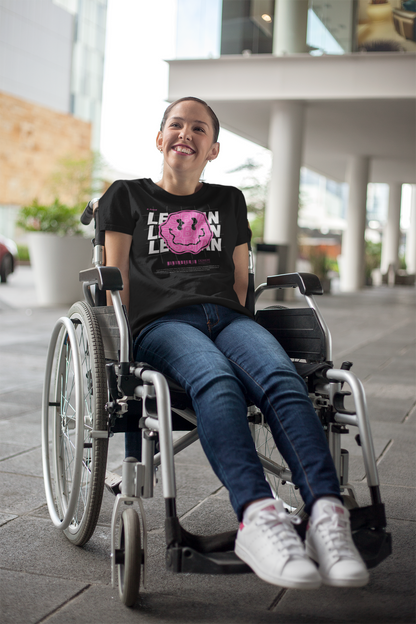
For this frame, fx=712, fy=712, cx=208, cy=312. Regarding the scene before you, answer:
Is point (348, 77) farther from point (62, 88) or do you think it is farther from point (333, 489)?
point (62, 88)

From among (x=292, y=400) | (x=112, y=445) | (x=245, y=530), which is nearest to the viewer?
(x=245, y=530)

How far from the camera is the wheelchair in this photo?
1.82 m

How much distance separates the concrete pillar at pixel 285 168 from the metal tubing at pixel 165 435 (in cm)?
1264

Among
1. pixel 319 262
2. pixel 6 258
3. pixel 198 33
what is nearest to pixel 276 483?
pixel 198 33

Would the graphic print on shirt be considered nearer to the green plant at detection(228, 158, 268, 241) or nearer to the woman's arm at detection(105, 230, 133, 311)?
the woman's arm at detection(105, 230, 133, 311)

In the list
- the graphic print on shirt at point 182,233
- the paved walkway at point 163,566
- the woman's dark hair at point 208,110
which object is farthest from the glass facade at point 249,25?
the graphic print on shirt at point 182,233

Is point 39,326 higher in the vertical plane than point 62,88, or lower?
lower

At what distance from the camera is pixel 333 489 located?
181cm

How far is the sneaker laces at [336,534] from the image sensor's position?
5.56 feet

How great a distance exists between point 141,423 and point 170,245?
2.30 ft

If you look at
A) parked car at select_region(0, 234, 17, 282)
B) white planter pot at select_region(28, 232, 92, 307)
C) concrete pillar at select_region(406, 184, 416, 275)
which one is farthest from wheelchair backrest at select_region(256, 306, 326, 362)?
concrete pillar at select_region(406, 184, 416, 275)

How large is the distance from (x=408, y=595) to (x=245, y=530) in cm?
59

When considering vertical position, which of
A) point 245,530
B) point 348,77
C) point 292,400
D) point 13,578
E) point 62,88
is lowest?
point 13,578

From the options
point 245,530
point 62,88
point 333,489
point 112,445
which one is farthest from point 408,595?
point 62,88
